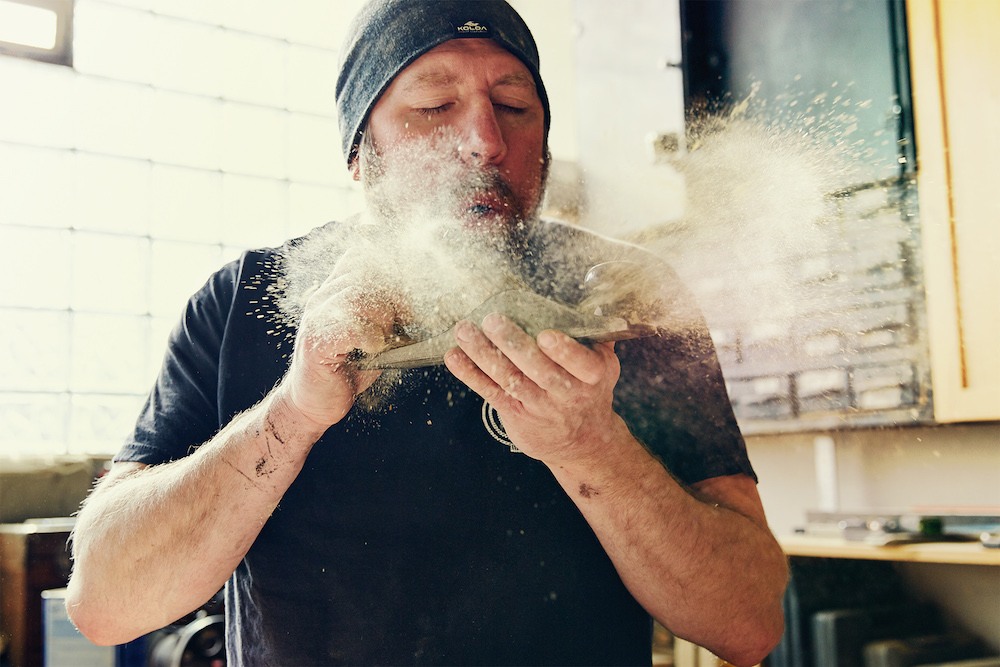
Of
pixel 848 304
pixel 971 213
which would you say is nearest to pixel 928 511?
pixel 848 304

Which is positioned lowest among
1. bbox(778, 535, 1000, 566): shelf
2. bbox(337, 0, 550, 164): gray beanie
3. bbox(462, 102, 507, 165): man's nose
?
bbox(778, 535, 1000, 566): shelf

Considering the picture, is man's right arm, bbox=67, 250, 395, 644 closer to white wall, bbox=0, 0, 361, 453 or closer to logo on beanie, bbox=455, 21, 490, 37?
logo on beanie, bbox=455, 21, 490, 37

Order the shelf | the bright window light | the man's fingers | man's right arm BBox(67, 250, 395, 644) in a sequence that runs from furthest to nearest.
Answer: the shelf, the bright window light, man's right arm BBox(67, 250, 395, 644), the man's fingers

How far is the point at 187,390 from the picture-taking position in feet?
1.78

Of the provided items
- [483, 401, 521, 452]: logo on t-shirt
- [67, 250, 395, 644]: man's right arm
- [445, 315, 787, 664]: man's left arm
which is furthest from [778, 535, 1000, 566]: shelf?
[67, 250, 395, 644]: man's right arm

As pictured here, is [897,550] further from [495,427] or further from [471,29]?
[471,29]

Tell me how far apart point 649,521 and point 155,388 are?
0.35 meters

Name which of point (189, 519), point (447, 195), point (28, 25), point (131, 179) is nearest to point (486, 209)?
point (447, 195)

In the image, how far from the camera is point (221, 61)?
1.18m

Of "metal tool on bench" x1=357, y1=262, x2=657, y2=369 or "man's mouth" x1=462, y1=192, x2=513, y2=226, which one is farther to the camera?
"man's mouth" x1=462, y1=192, x2=513, y2=226

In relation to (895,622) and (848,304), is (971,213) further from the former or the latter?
(895,622)

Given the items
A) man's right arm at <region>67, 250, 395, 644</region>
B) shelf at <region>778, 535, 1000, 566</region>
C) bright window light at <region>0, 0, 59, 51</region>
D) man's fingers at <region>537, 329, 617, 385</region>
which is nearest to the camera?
man's fingers at <region>537, 329, 617, 385</region>

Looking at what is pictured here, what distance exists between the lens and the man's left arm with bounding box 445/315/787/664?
1.22 ft

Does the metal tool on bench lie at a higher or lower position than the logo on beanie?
lower
